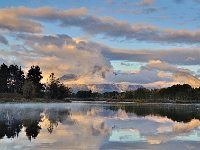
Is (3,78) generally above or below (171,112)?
above

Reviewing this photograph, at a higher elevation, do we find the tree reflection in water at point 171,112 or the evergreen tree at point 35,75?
the evergreen tree at point 35,75

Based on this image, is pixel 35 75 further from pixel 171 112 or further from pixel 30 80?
pixel 171 112

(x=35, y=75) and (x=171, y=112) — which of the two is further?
(x=35, y=75)

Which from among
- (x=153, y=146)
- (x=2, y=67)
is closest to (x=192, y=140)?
(x=153, y=146)

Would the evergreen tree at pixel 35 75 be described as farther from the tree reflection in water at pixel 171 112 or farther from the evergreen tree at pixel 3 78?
the tree reflection in water at pixel 171 112

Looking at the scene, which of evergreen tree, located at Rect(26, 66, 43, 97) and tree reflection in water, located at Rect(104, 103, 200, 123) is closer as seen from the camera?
tree reflection in water, located at Rect(104, 103, 200, 123)

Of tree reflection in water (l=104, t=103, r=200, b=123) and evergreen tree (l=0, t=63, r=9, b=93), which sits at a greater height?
evergreen tree (l=0, t=63, r=9, b=93)

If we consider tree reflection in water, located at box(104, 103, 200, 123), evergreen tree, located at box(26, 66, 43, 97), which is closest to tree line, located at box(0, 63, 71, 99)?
evergreen tree, located at box(26, 66, 43, 97)

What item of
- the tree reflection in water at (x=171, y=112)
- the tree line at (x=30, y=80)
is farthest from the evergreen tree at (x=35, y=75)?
the tree reflection in water at (x=171, y=112)

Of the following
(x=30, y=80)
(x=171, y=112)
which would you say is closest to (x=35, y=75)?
(x=30, y=80)

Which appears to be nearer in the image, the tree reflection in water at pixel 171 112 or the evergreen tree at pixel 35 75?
the tree reflection in water at pixel 171 112

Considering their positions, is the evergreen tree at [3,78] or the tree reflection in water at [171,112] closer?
the tree reflection in water at [171,112]

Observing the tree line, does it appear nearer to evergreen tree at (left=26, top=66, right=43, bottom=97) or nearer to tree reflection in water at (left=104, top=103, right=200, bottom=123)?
evergreen tree at (left=26, top=66, right=43, bottom=97)

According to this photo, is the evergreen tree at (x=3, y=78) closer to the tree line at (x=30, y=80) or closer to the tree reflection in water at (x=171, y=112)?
the tree line at (x=30, y=80)
